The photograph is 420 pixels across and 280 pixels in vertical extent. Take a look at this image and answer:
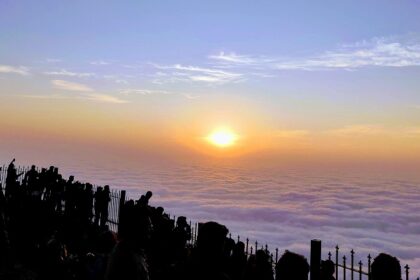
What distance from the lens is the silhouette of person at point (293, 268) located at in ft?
10.2

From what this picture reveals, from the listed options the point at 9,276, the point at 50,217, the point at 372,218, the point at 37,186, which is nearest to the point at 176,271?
the point at 9,276

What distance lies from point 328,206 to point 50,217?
11817 centimetres

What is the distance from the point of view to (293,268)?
10.2ft

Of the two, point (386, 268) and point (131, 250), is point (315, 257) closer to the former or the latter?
point (386, 268)

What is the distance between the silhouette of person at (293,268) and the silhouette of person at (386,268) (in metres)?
0.64

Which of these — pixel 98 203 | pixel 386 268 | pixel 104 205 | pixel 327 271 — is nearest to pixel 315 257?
pixel 327 271

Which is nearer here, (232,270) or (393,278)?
(393,278)

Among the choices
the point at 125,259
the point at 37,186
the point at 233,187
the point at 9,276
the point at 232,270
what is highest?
the point at 233,187

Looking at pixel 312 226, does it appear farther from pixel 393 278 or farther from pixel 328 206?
pixel 393 278

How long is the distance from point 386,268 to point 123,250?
7.07 feet

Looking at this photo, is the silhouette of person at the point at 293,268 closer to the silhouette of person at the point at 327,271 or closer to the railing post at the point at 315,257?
the silhouette of person at the point at 327,271

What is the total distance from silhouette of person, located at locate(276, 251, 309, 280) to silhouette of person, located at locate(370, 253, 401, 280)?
0.64 m

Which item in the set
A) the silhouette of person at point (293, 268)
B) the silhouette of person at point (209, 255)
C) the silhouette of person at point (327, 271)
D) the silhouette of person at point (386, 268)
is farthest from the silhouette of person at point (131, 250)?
the silhouette of person at point (327, 271)

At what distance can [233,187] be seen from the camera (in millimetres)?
160625
